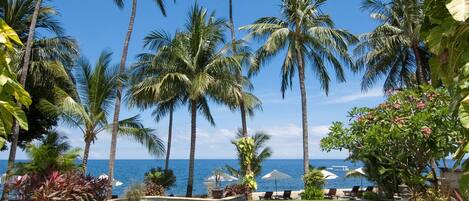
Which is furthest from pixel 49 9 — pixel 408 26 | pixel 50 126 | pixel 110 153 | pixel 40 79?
pixel 408 26

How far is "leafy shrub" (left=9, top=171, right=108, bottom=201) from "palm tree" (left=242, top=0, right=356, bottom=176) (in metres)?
11.3

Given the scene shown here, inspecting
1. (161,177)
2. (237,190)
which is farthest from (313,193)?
(161,177)

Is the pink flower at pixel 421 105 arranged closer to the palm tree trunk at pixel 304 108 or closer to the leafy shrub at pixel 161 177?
the palm tree trunk at pixel 304 108

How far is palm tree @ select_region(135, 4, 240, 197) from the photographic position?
22250mm

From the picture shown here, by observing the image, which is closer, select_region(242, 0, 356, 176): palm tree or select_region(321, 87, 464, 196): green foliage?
select_region(321, 87, 464, 196): green foliage

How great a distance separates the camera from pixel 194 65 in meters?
22.6

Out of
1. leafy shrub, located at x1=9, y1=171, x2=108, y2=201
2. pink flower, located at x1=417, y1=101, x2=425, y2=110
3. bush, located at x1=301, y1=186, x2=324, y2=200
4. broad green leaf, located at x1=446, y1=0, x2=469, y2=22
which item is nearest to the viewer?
broad green leaf, located at x1=446, y1=0, x2=469, y2=22

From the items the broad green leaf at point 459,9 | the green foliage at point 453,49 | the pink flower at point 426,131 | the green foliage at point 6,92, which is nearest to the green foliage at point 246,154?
the pink flower at point 426,131

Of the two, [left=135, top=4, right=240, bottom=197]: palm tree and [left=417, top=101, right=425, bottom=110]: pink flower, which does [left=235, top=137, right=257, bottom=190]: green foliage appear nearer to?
[left=135, top=4, right=240, bottom=197]: palm tree

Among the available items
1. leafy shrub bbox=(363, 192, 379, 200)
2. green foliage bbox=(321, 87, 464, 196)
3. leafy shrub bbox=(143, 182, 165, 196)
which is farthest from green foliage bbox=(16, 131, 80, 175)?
leafy shrub bbox=(363, 192, 379, 200)

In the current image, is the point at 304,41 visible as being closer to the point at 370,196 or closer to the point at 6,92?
the point at 370,196

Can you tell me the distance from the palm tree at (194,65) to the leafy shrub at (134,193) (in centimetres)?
509

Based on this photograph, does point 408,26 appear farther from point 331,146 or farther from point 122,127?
point 122,127

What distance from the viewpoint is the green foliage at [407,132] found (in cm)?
1345
